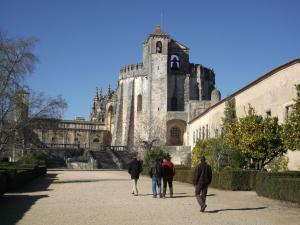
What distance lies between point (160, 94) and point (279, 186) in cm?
5305

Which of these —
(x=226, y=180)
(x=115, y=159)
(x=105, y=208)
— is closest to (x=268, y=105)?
(x=226, y=180)

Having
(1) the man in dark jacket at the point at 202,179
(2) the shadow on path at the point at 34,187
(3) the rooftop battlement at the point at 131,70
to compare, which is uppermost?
(3) the rooftop battlement at the point at 131,70

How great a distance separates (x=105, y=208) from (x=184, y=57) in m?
61.6

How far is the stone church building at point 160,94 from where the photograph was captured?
221 feet

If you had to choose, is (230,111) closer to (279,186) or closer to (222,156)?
(222,156)

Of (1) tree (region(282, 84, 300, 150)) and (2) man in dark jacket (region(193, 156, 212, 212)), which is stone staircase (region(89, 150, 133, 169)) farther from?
(2) man in dark jacket (region(193, 156, 212, 212))

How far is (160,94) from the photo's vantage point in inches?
2699

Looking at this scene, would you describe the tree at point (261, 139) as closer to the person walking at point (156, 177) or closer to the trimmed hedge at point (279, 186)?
the trimmed hedge at point (279, 186)

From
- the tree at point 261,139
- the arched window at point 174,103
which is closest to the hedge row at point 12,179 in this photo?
the tree at point 261,139

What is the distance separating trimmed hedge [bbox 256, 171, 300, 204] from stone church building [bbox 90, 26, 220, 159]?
46.9 metres

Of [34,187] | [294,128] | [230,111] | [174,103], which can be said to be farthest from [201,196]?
[174,103]

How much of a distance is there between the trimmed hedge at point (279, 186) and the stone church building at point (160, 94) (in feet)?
154

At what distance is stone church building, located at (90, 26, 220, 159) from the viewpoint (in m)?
67.3

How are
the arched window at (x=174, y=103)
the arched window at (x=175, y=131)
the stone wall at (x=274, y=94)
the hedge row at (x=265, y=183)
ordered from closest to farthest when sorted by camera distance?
1. the hedge row at (x=265, y=183)
2. the stone wall at (x=274, y=94)
3. the arched window at (x=175, y=131)
4. the arched window at (x=174, y=103)
